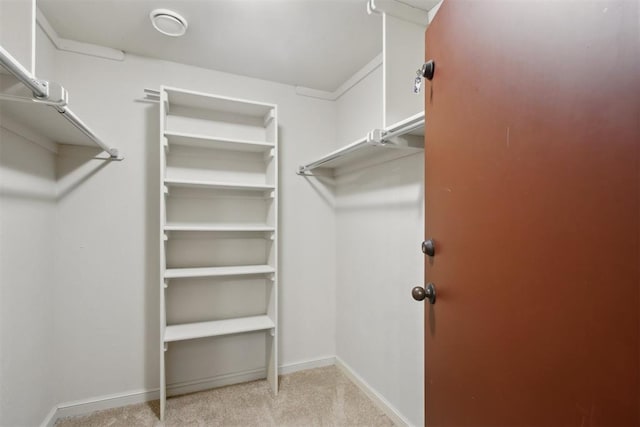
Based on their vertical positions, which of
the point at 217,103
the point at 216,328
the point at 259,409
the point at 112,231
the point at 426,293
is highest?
the point at 217,103

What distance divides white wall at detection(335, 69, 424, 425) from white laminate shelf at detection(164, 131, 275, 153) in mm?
728

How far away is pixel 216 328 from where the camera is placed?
2021mm

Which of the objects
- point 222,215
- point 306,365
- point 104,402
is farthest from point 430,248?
point 104,402

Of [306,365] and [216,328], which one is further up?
[216,328]

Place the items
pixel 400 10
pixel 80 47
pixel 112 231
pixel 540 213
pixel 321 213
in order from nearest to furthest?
1. pixel 540 213
2. pixel 400 10
3. pixel 80 47
4. pixel 112 231
5. pixel 321 213

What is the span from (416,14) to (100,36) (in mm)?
1841

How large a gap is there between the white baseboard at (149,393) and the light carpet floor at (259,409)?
37 mm

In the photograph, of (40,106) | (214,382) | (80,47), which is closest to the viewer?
(40,106)

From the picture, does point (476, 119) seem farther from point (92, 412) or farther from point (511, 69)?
point (92, 412)

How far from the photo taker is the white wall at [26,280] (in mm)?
1336

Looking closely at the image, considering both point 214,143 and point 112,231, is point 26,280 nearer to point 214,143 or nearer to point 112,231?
point 112,231

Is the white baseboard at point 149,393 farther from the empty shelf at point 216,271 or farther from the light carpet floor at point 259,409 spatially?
the empty shelf at point 216,271

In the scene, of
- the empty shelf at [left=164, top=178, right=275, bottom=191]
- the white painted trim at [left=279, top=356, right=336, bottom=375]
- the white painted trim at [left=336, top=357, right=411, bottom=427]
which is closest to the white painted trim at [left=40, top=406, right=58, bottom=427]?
the white painted trim at [left=279, top=356, right=336, bottom=375]

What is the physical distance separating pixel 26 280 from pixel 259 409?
59.3 inches
